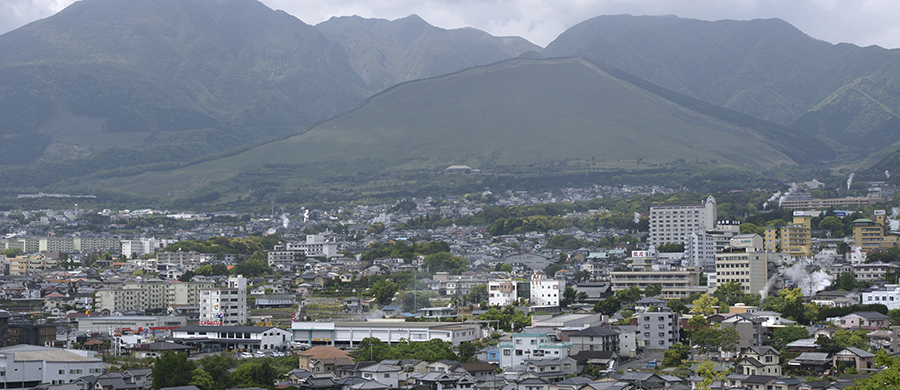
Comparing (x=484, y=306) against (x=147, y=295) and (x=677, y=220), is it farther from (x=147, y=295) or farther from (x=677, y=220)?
(x=677, y=220)

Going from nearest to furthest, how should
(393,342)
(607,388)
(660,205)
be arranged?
(607,388) < (393,342) < (660,205)

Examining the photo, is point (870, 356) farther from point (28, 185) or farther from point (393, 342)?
point (28, 185)

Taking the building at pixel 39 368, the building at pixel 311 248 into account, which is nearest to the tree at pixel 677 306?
the building at pixel 39 368

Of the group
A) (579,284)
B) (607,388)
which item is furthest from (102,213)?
(607,388)

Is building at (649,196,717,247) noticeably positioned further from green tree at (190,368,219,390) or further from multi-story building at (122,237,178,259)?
green tree at (190,368,219,390)

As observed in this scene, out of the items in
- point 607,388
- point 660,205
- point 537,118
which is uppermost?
point 537,118

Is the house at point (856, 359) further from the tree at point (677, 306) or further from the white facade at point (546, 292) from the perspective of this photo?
the white facade at point (546, 292)
